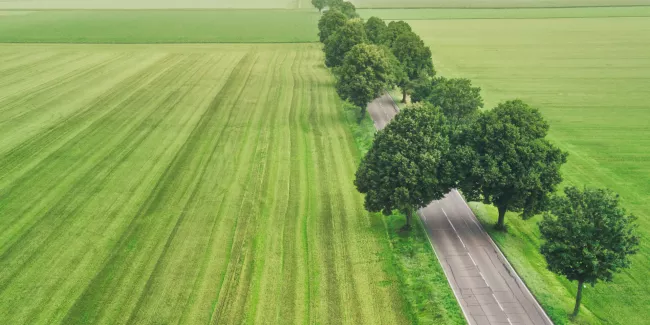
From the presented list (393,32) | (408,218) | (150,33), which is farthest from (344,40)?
(150,33)

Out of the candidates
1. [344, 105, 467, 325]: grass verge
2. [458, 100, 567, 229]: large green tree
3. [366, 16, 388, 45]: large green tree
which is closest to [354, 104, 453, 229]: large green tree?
[344, 105, 467, 325]: grass verge

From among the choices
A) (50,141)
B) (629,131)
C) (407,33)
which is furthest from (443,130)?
(50,141)

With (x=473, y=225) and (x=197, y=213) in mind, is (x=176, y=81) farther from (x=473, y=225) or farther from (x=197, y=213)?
(x=473, y=225)

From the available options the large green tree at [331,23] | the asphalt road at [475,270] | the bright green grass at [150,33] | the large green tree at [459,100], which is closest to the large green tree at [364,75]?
the large green tree at [459,100]

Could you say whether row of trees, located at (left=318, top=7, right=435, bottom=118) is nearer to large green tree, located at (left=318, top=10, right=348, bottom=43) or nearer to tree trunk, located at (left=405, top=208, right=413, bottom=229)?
large green tree, located at (left=318, top=10, right=348, bottom=43)

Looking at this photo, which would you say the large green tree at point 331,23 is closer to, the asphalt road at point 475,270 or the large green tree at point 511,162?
the asphalt road at point 475,270
